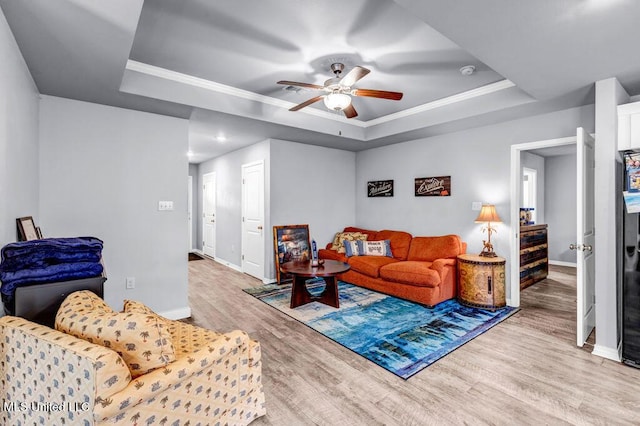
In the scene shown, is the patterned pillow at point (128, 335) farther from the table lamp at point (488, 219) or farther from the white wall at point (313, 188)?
the table lamp at point (488, 219)

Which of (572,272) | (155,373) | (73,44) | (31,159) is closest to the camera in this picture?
(155,373)

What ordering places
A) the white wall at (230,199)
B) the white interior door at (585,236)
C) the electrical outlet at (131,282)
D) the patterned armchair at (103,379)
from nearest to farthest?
the patterned armchair at (103,379) → the white interior door at (585,236) → the electrical outlet at (131,282) → the white wall at (230,199)

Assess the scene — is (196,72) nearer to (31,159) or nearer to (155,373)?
(31,159)

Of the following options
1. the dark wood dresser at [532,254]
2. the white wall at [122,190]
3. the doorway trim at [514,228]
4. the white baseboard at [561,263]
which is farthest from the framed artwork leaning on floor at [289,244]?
the white baseboard at [561,263]

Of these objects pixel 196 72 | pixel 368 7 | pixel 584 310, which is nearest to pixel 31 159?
pixel 196 72

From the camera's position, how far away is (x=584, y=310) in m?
2.82

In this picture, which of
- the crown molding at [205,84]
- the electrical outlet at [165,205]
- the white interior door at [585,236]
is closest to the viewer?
the white interior door at [585,236]

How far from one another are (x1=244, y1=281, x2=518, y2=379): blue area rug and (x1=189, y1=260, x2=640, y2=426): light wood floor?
11 centimetres

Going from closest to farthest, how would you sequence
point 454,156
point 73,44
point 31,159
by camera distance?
1. point 73,44
2. point 31,159
3. point 454,156

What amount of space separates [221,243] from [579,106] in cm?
646

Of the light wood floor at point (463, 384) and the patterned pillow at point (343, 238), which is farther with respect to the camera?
the patterned pillow at point (343, 238)

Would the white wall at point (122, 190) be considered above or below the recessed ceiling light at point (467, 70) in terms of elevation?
below

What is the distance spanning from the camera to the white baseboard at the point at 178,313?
11.7 feet

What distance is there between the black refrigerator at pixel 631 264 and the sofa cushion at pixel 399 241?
2.64 m
